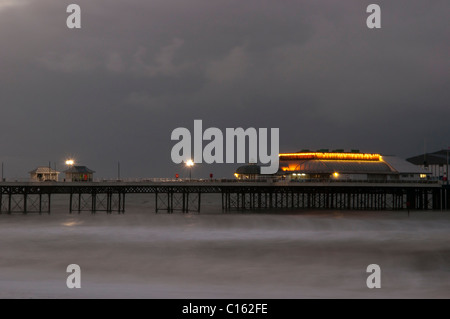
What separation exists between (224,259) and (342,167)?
6942 centimetres

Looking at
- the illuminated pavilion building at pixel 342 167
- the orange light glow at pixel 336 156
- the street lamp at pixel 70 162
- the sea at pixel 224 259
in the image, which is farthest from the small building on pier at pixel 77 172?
the orange light glow at pixel 336 156

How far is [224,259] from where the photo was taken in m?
38.6

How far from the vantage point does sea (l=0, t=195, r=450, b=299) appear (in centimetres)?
2816

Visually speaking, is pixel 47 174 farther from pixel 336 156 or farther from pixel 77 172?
pixel 336 156

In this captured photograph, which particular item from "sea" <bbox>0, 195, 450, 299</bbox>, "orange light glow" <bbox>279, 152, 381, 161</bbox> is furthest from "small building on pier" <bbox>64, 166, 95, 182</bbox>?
"orange light glow" <bbox>279, 152, 381, 161</bbox>

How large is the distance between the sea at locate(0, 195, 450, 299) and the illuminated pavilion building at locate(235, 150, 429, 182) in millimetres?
37196

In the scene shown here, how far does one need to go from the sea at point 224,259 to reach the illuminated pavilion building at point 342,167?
1464 inches

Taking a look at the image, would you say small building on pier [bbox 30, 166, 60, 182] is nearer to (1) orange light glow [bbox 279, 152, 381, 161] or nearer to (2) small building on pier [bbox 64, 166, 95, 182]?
(2) small building on pier [bbox 64, 166, 95, 182]

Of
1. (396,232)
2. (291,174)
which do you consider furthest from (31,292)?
(291,174)

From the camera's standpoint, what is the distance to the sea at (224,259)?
28156mm

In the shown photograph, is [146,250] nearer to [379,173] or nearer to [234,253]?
[234,253]

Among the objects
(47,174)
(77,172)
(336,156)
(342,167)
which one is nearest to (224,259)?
(47,174)

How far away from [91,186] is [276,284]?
175ft

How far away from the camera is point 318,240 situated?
49094 mm
